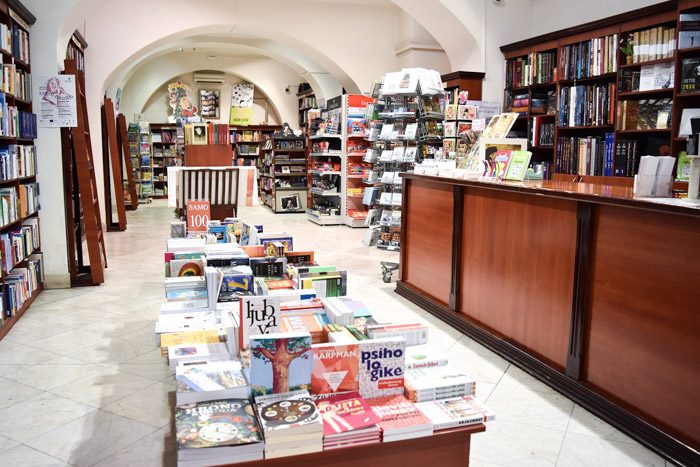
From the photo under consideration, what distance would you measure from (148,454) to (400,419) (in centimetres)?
130

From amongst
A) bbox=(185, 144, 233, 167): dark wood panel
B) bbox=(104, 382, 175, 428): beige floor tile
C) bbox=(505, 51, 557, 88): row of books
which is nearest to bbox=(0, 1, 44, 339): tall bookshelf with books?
bbox=(104, 382, 175, 428): beige floor tile

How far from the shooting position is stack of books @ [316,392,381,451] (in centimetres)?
168

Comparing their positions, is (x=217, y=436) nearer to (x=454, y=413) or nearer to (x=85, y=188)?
(x=454, y=413)

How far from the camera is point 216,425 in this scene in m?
1.67

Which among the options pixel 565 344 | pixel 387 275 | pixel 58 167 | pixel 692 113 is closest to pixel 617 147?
pixel 692 113

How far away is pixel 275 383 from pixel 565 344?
1.98 meters

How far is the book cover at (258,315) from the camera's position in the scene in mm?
2141

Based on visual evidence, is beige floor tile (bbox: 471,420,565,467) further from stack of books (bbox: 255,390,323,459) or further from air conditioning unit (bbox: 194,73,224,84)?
air conditioning unit (bbox: 194,73,224,84)

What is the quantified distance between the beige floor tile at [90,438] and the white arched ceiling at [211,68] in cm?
1484

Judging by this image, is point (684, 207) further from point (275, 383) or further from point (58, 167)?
point (58, 167)

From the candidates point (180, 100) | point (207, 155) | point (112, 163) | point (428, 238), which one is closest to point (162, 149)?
point (180, 100)

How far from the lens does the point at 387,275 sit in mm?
5977

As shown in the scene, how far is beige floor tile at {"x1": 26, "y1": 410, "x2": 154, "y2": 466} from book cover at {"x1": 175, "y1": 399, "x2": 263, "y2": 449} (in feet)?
3.29

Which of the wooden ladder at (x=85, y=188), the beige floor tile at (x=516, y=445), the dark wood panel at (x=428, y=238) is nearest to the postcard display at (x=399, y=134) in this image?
the dark wood panel at (x=428, y=238)
